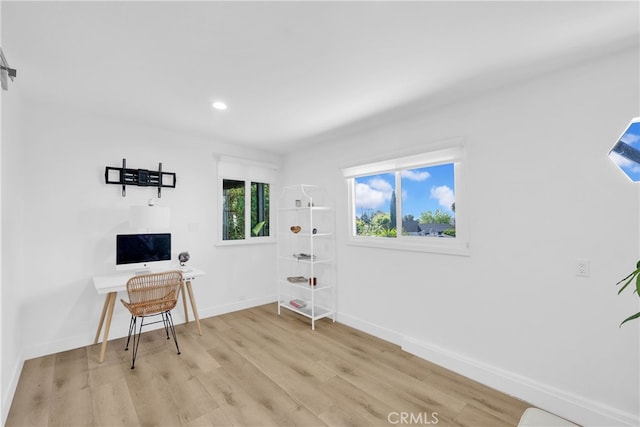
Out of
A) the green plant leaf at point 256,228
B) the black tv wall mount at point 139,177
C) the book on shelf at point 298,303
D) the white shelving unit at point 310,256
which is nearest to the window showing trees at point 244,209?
the green plant leaf at point 256,228

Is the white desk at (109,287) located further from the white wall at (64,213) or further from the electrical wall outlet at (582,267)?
the electrical wall outlet at (582,267)

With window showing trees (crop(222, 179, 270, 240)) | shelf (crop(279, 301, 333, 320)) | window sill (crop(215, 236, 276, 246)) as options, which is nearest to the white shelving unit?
shelf (crop(279, 301, 333, 320))

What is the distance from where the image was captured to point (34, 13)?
59.8 inches

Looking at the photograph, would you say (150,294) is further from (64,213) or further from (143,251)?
(64,213)

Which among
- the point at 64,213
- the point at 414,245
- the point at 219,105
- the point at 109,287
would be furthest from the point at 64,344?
the point at 414,245

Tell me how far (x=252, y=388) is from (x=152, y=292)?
4.38ft

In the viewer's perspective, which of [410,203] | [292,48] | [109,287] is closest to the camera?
[292,48]

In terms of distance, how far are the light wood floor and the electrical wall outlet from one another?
1.04 m

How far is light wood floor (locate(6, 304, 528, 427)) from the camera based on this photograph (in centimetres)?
194

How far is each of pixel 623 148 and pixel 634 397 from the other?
154cm

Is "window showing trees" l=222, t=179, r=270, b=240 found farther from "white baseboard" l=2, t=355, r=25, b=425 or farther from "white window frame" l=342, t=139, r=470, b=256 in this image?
"white baseboard" l=2, t=355, r=25, b=425

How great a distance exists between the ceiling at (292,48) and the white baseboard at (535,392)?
7.50 feet

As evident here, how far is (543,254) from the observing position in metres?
2.10

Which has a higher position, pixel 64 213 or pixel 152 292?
pixel 64 213
